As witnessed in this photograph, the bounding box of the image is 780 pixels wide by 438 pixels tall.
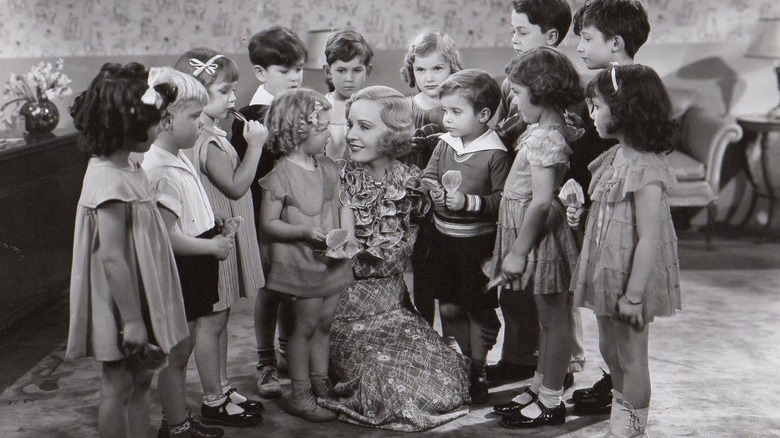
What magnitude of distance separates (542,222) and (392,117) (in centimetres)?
59

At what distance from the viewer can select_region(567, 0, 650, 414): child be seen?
8.76ft

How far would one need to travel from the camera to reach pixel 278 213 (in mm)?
2684

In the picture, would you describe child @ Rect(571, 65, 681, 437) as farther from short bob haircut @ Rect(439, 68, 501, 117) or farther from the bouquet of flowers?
the bouquet of flowers

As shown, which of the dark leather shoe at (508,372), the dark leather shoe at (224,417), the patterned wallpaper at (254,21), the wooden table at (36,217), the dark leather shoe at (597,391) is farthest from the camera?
the patterned wallpaper at (254,21)

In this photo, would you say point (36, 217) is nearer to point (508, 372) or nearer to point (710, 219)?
point (508, 372)

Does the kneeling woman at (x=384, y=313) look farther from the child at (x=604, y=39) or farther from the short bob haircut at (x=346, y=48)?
the child at (x=604, y=39)

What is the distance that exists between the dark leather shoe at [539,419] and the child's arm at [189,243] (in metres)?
1.12

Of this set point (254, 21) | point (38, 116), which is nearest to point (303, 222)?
point (38, 116)

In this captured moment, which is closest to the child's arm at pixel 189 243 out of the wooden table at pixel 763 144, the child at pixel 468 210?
the child at pixel 468 210

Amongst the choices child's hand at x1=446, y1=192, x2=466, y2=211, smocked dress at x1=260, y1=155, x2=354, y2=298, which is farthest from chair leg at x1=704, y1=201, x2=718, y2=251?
smocked dress at x1=260, y1=155, x2=354, y2=298

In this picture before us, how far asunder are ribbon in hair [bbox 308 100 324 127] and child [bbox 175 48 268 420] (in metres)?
0.16

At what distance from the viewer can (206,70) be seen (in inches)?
101

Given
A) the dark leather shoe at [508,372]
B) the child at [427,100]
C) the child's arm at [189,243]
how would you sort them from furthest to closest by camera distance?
the dark leather shoe at [508,372] < the child at [427,100] < the child's arm at [189,243]

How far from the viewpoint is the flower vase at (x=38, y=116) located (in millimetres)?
4359
